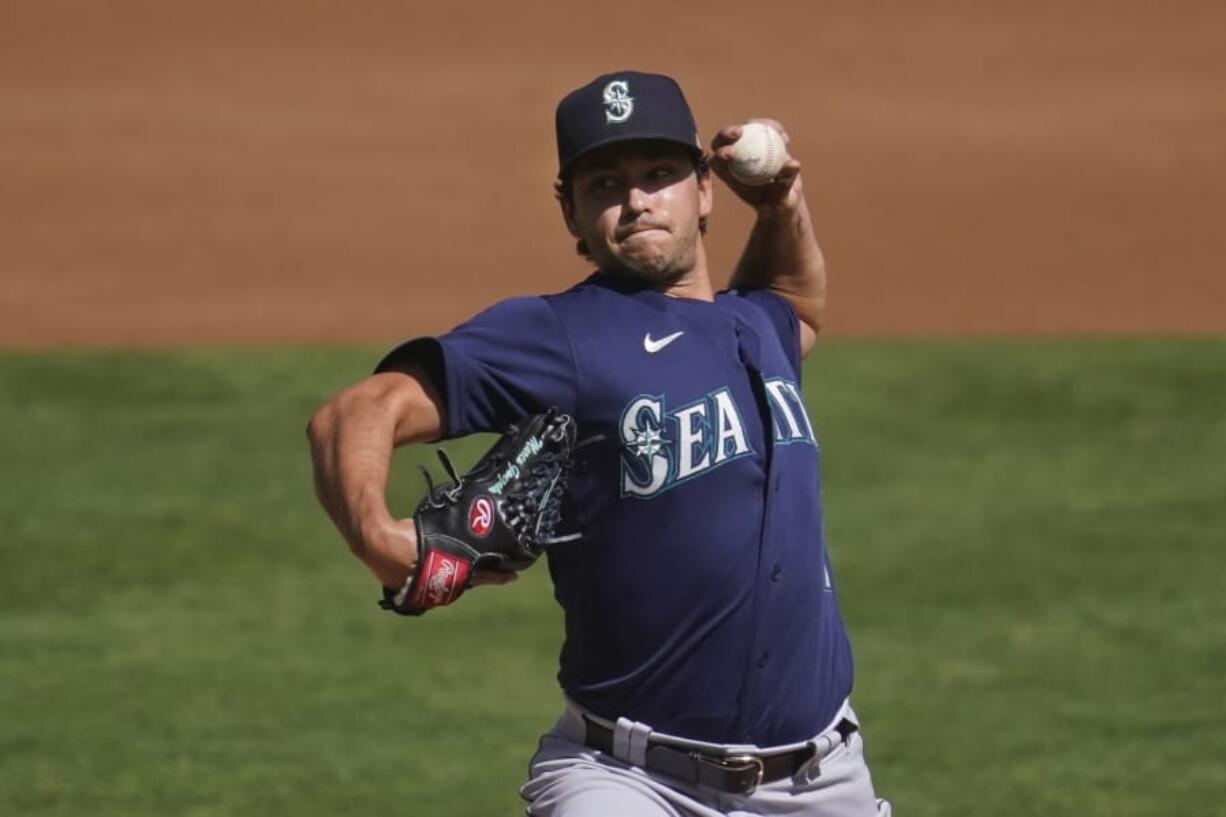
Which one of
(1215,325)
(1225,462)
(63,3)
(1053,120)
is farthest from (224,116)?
Answer: (1225,462)

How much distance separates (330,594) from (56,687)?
1522 millimetres

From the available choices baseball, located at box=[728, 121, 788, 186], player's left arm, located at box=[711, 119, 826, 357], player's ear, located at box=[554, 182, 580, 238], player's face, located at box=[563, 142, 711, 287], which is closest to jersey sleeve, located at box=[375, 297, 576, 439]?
player's face, located at box=[563, 142, 711, 287]

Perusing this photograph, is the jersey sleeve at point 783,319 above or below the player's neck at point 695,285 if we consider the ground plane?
below

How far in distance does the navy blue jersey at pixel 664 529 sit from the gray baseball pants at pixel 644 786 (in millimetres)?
67

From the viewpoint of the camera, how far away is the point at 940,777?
731cm

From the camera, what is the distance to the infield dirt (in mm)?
14719

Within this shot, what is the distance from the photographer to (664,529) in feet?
13.6

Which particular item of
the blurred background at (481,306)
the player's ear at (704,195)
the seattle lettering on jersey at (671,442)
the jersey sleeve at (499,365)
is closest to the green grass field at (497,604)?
the blurred background at (481,306)

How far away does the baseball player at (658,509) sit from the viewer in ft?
13.4

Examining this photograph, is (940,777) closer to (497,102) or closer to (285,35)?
(497,102)

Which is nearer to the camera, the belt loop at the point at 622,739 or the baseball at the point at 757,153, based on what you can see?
the belt loop at the point at 622,739

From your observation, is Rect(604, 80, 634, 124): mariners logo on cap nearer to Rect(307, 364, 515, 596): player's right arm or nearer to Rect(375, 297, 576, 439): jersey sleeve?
Rect(375, 297, 576, 439): jersey sleeve

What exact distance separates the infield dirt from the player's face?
958 cm

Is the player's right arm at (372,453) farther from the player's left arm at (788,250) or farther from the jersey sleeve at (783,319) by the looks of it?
the player's left arm at (788,250)
